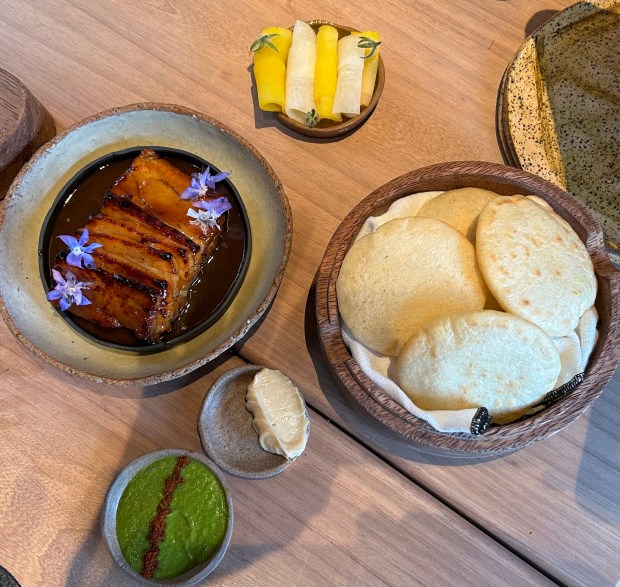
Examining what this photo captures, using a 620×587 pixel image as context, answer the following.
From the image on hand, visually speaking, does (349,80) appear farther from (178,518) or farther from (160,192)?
(178,518)

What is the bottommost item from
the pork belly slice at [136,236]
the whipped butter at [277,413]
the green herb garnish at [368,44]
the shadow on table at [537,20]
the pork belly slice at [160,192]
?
the whipped butter at [277,413]

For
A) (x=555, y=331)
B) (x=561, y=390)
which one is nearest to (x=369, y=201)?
(x=555, y=331)

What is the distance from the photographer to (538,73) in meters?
1.68

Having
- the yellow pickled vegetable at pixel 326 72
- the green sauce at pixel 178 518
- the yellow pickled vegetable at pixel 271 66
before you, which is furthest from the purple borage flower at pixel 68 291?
the yellow pickled vegetable at pixel 326 72

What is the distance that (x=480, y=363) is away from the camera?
1132 mm

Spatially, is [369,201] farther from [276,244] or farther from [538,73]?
[538,73]

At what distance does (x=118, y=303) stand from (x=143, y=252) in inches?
6.5

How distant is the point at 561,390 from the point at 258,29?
1.60 metres

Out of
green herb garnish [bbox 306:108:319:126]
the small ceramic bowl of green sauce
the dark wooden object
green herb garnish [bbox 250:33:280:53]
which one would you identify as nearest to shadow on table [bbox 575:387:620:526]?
the small ceramic bowl of green sauce

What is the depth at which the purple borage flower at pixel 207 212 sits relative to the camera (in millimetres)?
1472

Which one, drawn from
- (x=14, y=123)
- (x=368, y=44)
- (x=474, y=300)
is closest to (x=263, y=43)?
(x=368, y=44)

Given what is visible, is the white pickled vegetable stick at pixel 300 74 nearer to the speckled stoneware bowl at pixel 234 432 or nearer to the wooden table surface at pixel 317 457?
the wooden table surface at pixel 317 457

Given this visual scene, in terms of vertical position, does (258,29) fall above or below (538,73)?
below

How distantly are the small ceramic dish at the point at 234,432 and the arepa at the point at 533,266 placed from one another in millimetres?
714
